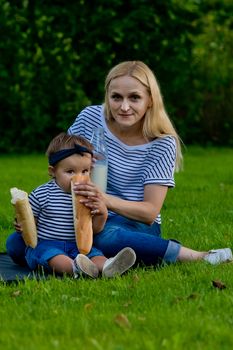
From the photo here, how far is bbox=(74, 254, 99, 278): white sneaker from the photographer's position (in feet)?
17.7

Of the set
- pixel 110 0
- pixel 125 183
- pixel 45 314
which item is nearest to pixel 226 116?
pixel 110 0

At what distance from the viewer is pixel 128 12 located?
1386 cm

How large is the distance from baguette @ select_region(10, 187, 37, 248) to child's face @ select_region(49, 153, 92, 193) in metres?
0.26

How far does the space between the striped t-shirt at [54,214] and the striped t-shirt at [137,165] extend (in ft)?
1.10

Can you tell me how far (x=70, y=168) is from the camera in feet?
19.1

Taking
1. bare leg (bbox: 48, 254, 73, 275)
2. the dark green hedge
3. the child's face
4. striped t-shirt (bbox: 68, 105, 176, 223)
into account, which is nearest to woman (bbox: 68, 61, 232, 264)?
striped t-shirt (bbox: 68, 105, 176, 223)

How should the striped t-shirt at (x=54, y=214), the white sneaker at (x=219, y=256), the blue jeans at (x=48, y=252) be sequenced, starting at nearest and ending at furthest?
the blue jeans at (x=48, y=252) → the white sneaker at (x=219, y=256) → the striped t-shirt at (x=54, y=214)

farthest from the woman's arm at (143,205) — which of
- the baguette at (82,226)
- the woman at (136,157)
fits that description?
the baguette at (82,226)

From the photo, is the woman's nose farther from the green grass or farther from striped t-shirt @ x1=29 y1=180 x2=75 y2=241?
the green grass

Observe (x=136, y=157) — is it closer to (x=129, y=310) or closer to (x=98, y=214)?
(x=98, y=214)

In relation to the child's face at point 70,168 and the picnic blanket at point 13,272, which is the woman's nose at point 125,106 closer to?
the child's face at point 70,168

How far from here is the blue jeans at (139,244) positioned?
226 inches

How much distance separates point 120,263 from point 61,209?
2.05ft

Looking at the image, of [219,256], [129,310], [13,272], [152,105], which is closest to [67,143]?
[152,105]
